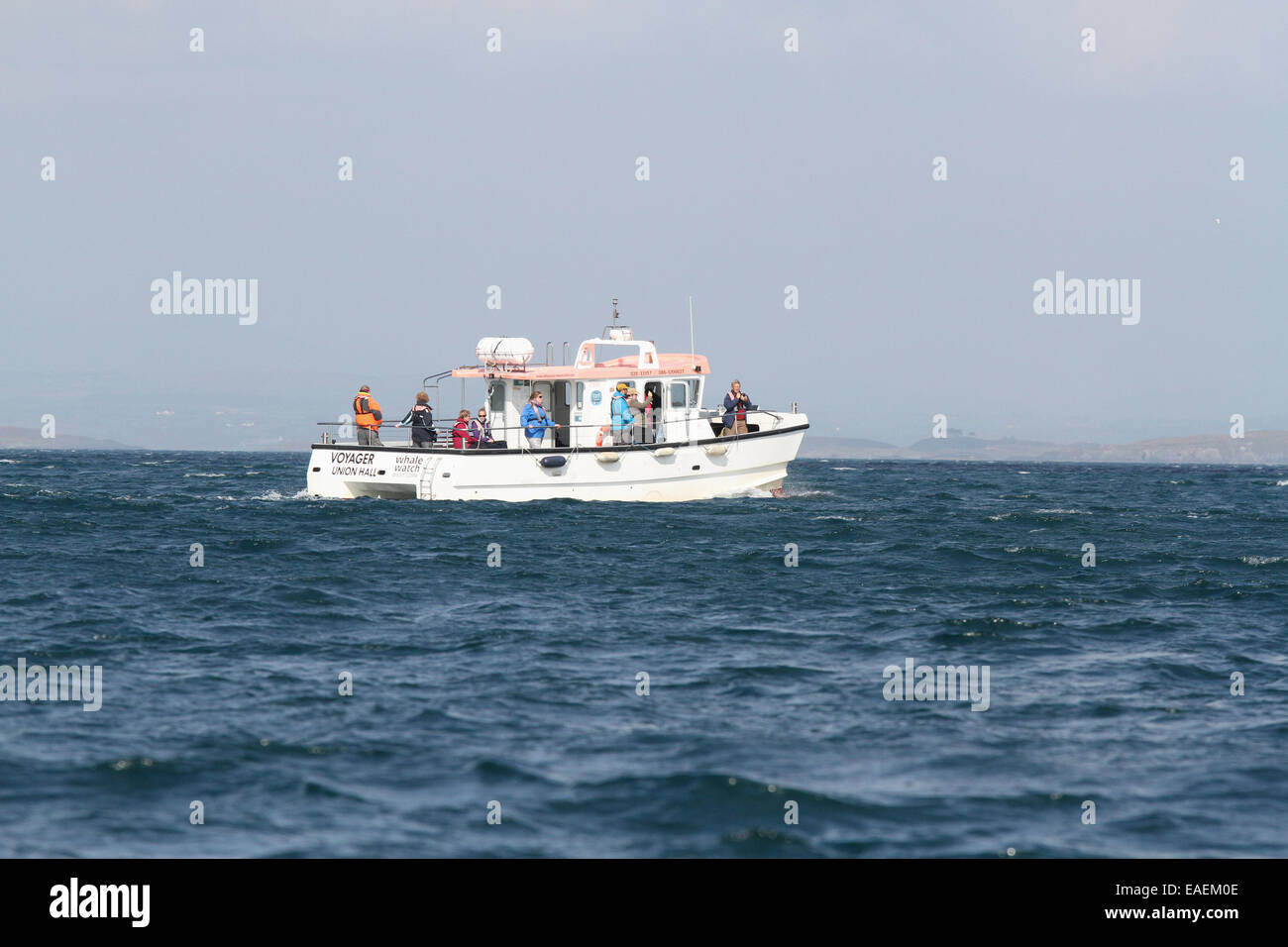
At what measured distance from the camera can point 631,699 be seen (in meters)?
12.9

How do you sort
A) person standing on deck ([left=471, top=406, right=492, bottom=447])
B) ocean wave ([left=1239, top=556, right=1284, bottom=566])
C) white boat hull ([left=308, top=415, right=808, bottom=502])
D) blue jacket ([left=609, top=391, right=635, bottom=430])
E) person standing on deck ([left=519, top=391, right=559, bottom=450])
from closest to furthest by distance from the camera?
ocean wave ([left=1239, top=556, right=1284, bottom=566]) < white boat hull ([left=308, top=415, right=808, bottom=502]) < person standing on deck ([left=519, top=391, right=559, bottom=450]) < person standing on deck ([left=471, top=406, right=492, bottom=447]) < blue jacket ([left=609, top=391, right=635, bottom=430])

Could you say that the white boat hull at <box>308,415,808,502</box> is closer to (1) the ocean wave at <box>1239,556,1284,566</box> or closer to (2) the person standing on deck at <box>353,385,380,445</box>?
(2) the person standing on deck at <box>353,385,380,445</box>

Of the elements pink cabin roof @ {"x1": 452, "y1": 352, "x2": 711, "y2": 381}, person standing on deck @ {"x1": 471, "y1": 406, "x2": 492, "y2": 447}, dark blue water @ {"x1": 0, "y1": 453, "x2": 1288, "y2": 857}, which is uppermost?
pink cabin roof @ {"x1": 452, "y1": 352, "x2": 711, "y2": 381}

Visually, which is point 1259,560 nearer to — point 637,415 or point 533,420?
point 637,415

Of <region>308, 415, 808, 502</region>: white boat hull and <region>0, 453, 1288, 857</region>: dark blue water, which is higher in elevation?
<region>308, 415, 808, 502</region>: white boat hull

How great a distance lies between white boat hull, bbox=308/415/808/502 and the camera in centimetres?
3184

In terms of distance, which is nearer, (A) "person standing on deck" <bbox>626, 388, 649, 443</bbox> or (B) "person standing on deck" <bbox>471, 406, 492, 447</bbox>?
(B) "person standing on deck" <bbox>471, 406, 492, 447</bbox>

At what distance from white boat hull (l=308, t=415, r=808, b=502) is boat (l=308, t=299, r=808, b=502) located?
25mm

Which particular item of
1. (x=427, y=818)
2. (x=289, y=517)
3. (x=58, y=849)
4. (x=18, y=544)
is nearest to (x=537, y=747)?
(x=427, y=818)

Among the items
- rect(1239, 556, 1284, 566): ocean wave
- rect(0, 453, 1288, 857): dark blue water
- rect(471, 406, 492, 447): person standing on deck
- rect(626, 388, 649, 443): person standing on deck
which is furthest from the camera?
rect(626, 388, 649, 443): person standing on deck

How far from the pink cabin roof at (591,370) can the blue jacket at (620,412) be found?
3.50 ft

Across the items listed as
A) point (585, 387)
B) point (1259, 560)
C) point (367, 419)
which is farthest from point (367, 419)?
point (1259, 560)

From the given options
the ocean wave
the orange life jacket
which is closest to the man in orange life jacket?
the orange life jacket

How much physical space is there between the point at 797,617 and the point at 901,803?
7.92m
